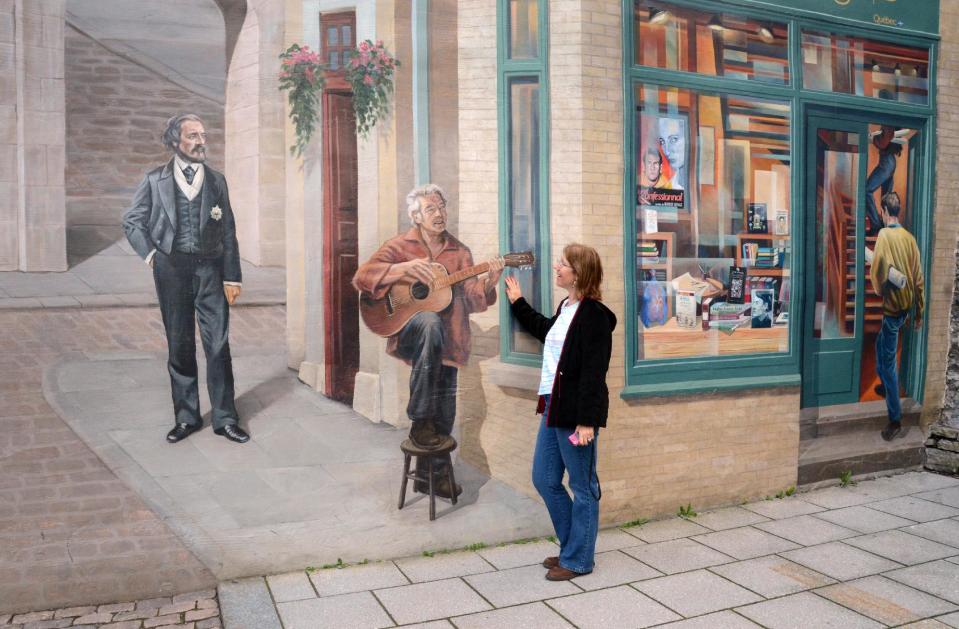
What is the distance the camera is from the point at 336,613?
4629mm

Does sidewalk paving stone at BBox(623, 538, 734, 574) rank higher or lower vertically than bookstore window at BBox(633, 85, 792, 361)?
lower

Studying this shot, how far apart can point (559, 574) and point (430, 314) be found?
5.66 feet

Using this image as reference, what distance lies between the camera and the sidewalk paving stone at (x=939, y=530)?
19.9 feet

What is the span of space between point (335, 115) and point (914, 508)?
513 centimetres

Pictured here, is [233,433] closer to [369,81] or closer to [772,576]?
[369,81]

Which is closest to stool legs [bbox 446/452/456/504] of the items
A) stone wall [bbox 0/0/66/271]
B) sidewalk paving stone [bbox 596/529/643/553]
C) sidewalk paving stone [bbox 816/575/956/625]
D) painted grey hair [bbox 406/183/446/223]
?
sidewalk paving stone [bbox 596/529/643/553]

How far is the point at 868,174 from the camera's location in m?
7.51

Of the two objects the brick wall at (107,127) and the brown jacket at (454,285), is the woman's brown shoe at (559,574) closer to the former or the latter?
the brown jacket at (454,285)

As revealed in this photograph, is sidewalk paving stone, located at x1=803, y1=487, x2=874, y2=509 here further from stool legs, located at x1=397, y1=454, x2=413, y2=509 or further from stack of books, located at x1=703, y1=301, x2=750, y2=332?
stool legs, located at x1=397, y1=454, x2=413, y2=509

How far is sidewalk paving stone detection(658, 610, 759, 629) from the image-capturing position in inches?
178

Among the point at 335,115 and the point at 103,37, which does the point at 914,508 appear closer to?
the point at 335,115

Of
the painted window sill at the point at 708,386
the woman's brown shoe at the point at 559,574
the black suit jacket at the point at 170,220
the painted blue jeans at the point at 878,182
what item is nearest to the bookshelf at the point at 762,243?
the painted window sill at the point at 708,386

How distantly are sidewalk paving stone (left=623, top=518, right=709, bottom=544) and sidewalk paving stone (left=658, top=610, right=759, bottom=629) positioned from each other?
1260mm

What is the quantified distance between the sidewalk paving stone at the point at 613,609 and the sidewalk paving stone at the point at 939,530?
246cm
